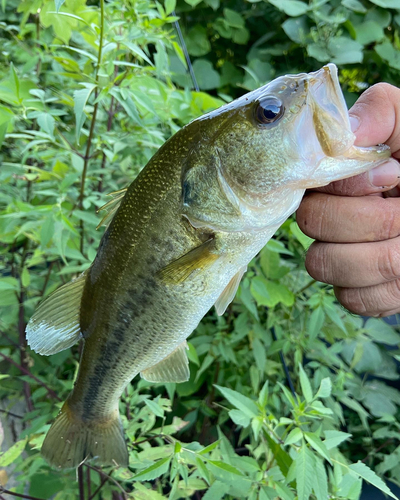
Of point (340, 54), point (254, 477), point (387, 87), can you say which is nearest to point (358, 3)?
point (340, 54)

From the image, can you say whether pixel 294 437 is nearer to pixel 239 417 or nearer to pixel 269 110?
pixel 239 417

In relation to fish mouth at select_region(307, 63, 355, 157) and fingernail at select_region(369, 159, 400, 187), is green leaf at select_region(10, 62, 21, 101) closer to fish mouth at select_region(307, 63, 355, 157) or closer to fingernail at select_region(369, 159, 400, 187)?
Answer: fish mouth at select_region(307, 63, 355, 157)

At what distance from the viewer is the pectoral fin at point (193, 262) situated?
746mm

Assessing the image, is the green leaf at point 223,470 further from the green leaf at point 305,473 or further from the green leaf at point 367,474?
the green leaf at point 367,474

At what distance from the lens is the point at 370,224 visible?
0.73 m

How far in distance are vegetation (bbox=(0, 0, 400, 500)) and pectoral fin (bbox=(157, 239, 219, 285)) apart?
326 mm

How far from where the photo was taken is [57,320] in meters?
0.89

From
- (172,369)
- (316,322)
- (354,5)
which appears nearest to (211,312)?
(316,322)

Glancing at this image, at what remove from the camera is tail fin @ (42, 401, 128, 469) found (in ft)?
3.00

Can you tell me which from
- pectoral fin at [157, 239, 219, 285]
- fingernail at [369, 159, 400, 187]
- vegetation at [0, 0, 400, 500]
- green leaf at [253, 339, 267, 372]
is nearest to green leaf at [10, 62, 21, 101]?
vegetation at [0, 0, 400, 500]

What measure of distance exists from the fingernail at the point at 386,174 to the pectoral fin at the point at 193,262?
1.06ft

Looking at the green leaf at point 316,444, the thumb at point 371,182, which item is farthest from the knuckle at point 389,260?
the green leaf at point 316,444

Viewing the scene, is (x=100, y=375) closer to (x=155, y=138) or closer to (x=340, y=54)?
(x=155, y=138)

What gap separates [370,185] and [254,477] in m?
0.72
